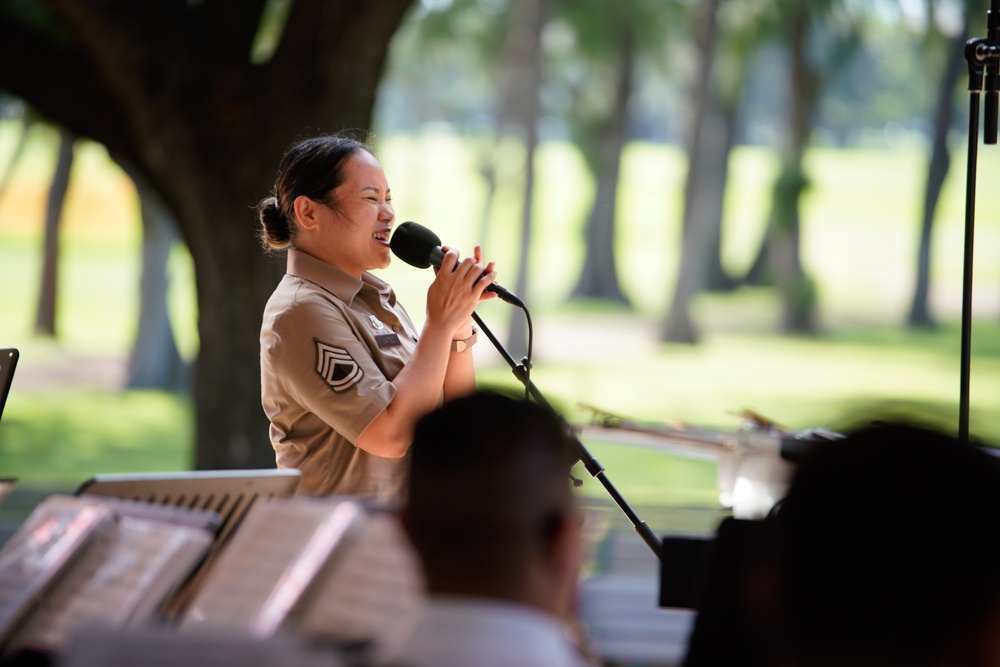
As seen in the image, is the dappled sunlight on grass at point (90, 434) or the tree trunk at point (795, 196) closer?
the dappled sunlight on grass at point (90, 434)

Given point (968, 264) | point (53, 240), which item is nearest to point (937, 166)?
point (53, 240)

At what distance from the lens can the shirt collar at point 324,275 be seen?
2.40 metres

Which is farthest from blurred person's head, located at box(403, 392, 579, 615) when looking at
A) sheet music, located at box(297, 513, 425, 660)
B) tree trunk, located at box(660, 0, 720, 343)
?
tree trunk, located at box(660, 0, 720, 343)

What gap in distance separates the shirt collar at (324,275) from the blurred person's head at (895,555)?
1455mm

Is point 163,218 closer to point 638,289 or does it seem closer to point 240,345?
point 638,289

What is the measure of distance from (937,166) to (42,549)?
428 inches

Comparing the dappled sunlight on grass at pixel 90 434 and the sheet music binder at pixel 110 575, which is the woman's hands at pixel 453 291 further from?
the dappled sunlight on grass at pixel 90 434

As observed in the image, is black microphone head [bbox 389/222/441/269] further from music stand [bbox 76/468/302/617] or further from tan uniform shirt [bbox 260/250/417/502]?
music stand [bbox 76/468/302/617]

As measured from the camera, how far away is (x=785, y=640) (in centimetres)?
109

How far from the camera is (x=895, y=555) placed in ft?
3.47

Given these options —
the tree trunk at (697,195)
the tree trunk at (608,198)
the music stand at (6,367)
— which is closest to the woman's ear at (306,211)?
the music stand at (6,367)

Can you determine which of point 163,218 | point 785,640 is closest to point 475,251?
point 785,640

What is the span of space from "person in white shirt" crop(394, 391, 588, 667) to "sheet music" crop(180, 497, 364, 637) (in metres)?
0.30

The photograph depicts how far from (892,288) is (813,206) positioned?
1.22 m
